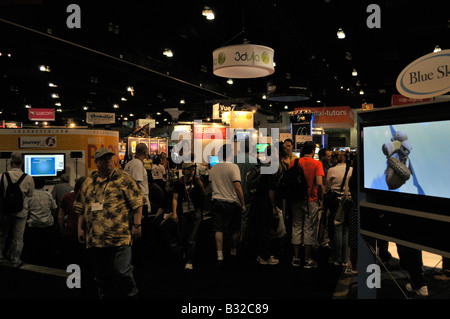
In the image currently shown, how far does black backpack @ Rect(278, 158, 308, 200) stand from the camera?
15.9 feet

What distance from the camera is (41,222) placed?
5.46m

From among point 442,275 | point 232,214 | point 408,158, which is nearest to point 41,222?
point 232,214

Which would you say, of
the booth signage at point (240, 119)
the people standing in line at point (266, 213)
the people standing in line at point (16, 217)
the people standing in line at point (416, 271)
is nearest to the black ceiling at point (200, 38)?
the booth signage at point (240, 119)

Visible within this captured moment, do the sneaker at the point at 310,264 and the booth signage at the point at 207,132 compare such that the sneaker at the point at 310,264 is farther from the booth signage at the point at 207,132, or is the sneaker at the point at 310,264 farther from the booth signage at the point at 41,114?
the booth signage at the point at 41,114

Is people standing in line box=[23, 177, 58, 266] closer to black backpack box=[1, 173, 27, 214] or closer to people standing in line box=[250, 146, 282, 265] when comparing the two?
black backpack box=[1, 173, 27, 214]

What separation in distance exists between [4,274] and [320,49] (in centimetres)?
1061

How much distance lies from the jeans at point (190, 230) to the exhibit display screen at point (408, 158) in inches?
93.8

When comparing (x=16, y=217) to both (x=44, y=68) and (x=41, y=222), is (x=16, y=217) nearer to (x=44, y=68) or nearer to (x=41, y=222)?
(x=41, y=222)

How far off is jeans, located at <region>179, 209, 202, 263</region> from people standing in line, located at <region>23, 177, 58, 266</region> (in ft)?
6.37
